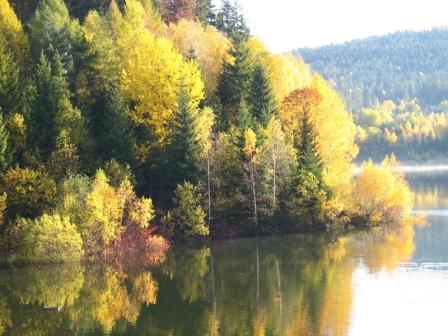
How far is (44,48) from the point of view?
7219 centimetres

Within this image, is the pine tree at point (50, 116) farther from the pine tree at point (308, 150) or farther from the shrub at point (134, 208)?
the pine tree at point (308, 150)

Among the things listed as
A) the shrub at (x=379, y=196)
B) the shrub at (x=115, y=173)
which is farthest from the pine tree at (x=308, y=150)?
the shrub at (x=115, y=173)

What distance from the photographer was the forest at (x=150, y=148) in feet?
194

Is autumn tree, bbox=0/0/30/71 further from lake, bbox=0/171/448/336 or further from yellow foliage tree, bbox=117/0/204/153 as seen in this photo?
lake, bbox=0/171/448/336

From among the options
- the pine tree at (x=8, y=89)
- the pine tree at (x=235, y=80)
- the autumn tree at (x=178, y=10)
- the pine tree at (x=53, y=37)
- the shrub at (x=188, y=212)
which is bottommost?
the shrub at (x=188, y=212)

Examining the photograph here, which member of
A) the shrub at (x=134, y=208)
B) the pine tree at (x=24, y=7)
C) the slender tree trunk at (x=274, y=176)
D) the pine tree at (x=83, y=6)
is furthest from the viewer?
the pine tree at (x=83, y=6)

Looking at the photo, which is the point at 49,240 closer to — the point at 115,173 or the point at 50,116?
the point at 115,173

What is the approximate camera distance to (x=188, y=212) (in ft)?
212

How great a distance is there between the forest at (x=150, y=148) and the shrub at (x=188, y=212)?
112mm

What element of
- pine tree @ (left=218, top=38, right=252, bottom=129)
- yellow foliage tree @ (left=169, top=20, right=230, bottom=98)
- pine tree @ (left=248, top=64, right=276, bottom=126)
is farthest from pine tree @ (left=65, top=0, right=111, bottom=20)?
pine tree @ (left=248, top=64, right=276, bottom=126)

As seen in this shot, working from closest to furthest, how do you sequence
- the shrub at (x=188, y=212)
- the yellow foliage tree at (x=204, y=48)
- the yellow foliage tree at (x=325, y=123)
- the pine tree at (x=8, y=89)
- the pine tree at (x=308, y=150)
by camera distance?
the pine tree at (x=8, y=89) < the shrub at (x=188, y=212) < the pine tree at (x=308, y=150) < the yellow foliage tree at (x=325, y=123) < the yellow foliage tree at (x=204, y=48)

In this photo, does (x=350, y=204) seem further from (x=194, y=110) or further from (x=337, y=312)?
(x=337, y=312)

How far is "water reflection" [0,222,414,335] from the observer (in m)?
39.8

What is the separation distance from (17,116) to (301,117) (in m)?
31.2
